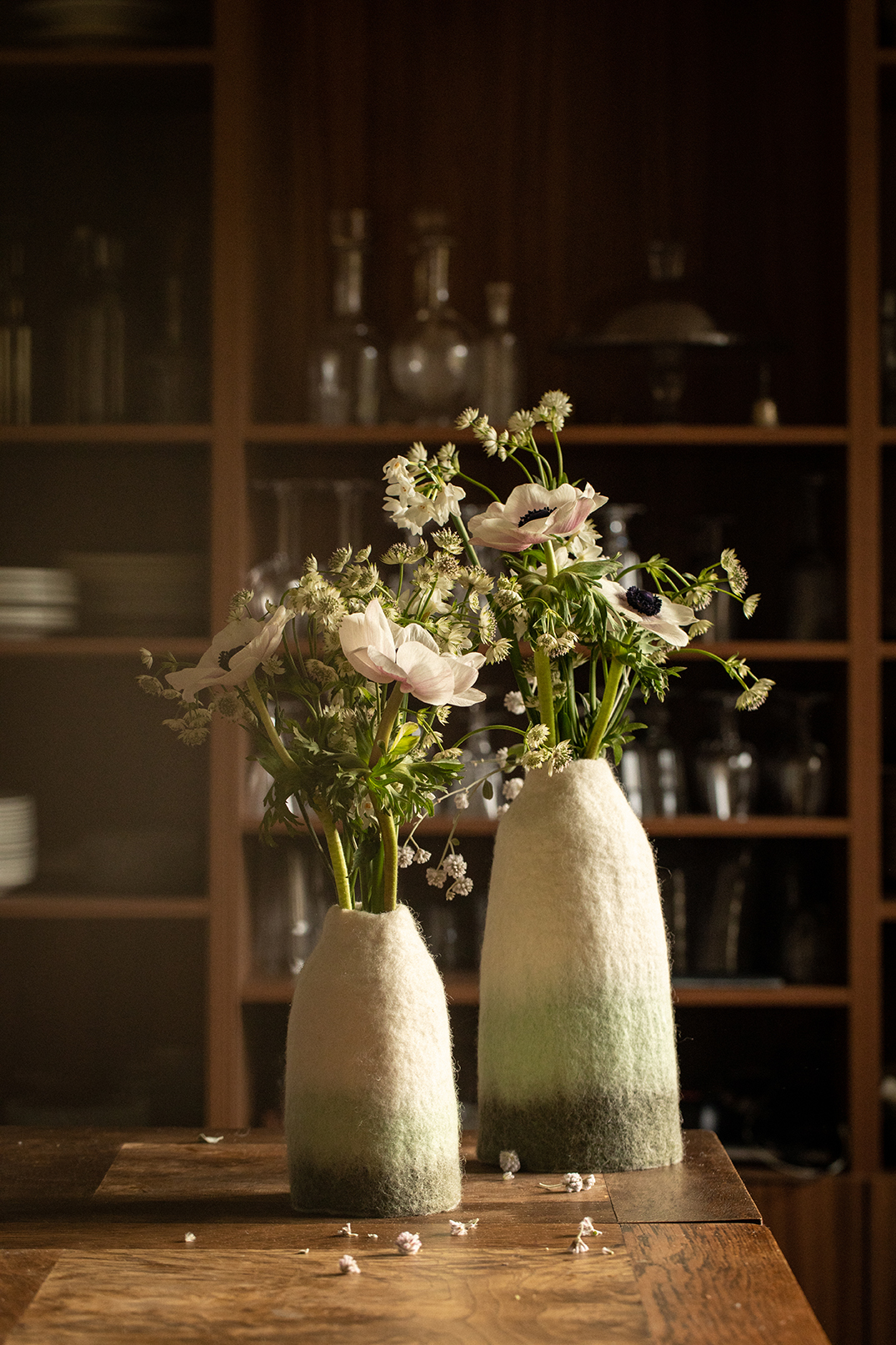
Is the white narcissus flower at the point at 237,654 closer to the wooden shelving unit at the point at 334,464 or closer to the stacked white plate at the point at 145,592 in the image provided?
the wooden shelving unit at the point at 334,464

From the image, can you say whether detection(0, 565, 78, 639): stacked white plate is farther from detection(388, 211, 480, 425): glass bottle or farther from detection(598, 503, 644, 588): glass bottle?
detection(598, 503, 644, 588): glass bottle

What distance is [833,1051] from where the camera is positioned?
85.4 inches

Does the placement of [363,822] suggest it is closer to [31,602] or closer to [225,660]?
[225,660]

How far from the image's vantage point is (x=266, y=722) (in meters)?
0.82

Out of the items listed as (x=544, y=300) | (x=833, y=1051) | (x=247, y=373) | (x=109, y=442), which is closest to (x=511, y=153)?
(x=544, y=300)

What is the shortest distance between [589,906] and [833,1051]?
1.48 metres

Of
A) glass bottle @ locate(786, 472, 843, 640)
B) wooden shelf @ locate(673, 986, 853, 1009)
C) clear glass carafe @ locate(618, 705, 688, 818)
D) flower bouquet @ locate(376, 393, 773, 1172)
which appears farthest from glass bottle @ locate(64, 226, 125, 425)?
flower bouquet @ locate(376, 393, 773, 1172)

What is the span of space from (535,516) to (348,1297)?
470mm

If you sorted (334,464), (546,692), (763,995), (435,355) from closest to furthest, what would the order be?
(546,692) < (763,995) < (435,355) < (334,464)

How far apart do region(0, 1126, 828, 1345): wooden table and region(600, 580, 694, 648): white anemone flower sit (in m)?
0.36

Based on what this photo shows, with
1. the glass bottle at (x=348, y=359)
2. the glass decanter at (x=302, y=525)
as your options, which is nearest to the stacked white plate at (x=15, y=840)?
the glass decanter at (x=302, y=525)

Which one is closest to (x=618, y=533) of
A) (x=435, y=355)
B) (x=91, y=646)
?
(x=435, y=355)

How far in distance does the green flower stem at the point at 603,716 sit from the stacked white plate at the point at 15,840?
4.73 feet

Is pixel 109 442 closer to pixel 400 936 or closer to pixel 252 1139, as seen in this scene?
pixel 252 1139
